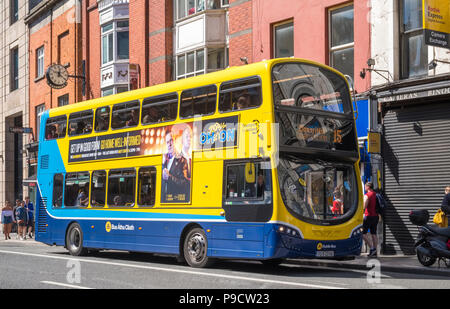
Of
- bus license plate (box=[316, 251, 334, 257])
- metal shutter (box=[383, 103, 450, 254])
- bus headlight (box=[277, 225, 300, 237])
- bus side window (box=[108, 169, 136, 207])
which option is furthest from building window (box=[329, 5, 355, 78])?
bus headlight (box=[277, 225, 300, 237])

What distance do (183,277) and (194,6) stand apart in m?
15.6

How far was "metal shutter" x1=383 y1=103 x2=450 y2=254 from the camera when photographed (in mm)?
17547

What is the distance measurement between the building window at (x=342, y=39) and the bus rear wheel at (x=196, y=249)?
7.46 m

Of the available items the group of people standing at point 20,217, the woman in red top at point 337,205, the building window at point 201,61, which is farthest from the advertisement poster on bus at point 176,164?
the group of people standing at point 20,217

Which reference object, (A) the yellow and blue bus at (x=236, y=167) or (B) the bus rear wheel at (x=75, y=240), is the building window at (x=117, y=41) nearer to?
(B) the bus rear wheel at (x=75, y=240)

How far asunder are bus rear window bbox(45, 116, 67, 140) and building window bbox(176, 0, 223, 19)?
7929mm

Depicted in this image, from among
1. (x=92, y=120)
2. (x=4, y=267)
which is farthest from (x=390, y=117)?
(x=4, y=267)

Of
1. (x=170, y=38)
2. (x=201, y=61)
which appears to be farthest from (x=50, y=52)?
(x=201, y=61)

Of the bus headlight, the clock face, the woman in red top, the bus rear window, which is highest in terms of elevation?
the clock face

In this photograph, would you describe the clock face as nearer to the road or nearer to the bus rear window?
the bus rear window

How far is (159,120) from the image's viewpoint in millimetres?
16156
